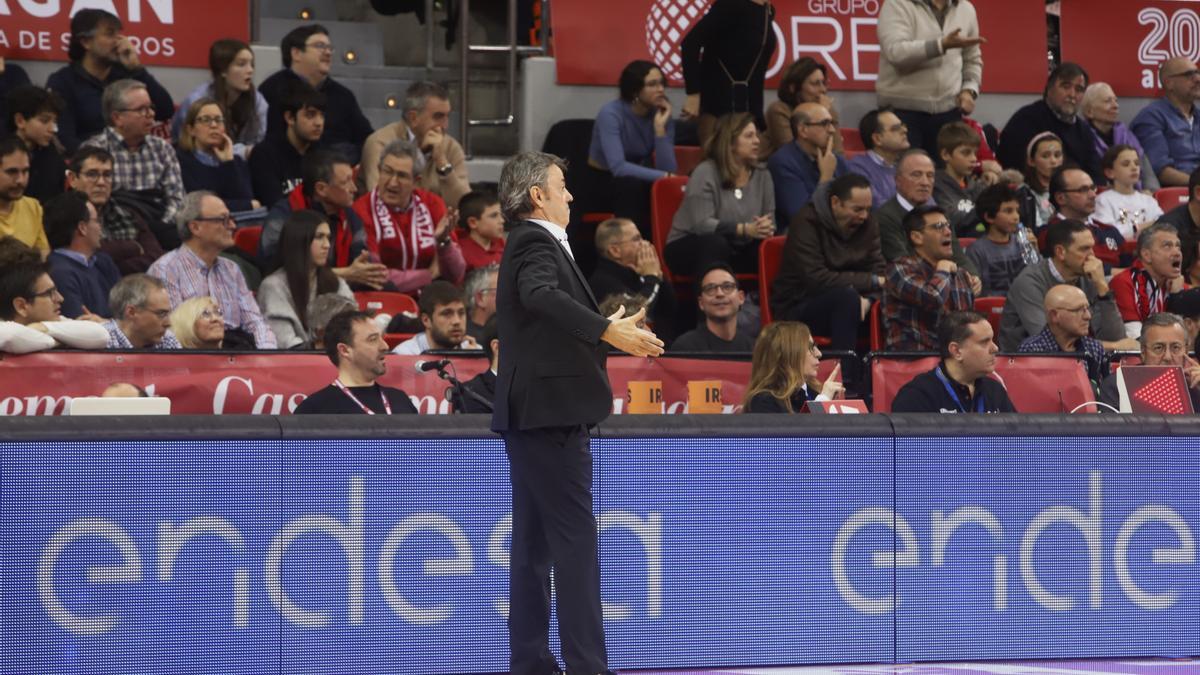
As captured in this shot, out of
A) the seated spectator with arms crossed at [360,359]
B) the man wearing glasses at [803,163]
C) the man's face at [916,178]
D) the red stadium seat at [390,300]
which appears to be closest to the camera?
the seated spectator with arms crossed at [360,359]

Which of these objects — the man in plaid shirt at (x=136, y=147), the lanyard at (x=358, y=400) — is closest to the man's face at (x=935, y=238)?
the lanyard at (x=358, y=400)

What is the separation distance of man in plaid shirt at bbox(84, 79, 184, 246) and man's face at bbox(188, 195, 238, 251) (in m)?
1.11

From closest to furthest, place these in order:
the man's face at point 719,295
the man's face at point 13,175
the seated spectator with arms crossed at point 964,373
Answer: the seated spectator with arms crossed at point 964,373 → the man's face at point 13,175 → the man's face at point 719,295

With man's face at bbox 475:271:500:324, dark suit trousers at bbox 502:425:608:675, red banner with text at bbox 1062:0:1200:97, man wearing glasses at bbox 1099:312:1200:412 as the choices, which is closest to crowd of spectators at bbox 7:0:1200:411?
man's face at bbox 475:271:500:324

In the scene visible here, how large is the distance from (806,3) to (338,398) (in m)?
8.06

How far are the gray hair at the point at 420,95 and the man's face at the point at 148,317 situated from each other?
361 centimetres

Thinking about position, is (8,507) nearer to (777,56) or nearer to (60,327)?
(60,327)

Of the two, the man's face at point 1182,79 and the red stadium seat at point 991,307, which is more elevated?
the man's face at point 1182,79

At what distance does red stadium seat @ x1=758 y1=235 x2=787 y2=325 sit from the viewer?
1162 centimetres

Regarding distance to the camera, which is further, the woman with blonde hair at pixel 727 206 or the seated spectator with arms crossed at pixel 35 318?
the woman with blonde hair at pixel 727 206

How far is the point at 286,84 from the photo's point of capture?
38.9 ft

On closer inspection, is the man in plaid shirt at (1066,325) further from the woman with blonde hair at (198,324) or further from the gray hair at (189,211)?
the gray hair at (189,211)

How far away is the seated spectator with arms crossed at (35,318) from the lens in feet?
26.6

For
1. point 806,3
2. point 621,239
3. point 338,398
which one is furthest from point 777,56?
point 338,398
